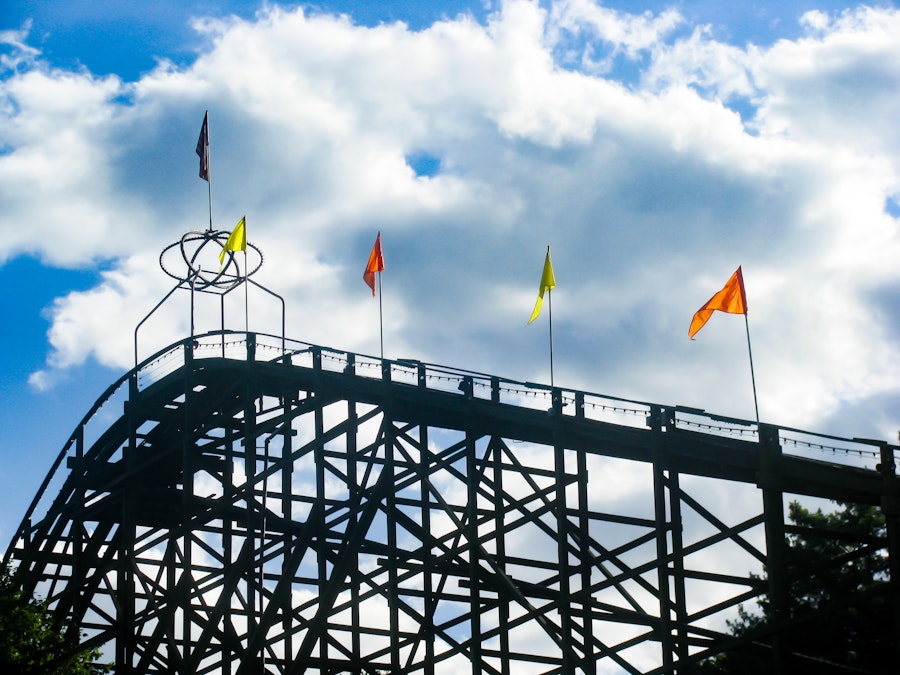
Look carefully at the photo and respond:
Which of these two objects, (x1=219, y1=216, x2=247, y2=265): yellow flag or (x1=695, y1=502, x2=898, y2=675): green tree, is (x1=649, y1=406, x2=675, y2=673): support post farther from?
(x1=219, y1=216, x2=247, y2=265): yellow flag

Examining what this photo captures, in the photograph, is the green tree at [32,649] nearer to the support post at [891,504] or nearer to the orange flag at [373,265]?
the orange flag at [373,265]

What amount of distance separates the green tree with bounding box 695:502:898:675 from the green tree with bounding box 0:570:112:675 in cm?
1538

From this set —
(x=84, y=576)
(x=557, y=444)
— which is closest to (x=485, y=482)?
(x=557, y=444)

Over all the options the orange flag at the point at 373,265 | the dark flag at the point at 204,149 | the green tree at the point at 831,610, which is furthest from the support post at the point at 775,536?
the dark flag at the point at 204,149

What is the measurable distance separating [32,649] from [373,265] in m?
12.7

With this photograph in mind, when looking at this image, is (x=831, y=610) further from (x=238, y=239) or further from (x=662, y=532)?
(x=238, y=239)

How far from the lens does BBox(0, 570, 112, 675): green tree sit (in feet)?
115

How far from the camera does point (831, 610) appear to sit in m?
25.9

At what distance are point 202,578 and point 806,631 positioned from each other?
14.9 meters

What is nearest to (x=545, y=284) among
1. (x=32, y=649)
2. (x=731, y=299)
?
(x=731, y=299)

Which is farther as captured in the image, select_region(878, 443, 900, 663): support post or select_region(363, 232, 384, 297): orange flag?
select_region(363, 232, 384, 297): orange flag

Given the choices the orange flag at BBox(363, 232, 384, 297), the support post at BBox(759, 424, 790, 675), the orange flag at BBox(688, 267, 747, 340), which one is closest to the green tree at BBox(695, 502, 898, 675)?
the support post at BBox(759, 424, 790, 675)

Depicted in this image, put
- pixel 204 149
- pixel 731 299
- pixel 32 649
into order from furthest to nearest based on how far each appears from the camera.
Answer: pixel 204 149
pixel 32 649
pixel 731 299

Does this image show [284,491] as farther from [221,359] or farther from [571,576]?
[571,576]
